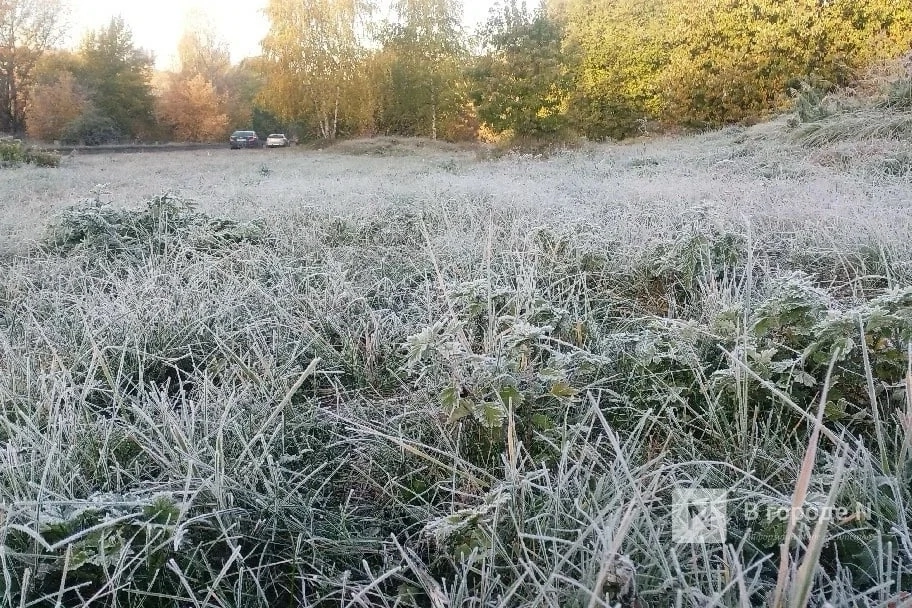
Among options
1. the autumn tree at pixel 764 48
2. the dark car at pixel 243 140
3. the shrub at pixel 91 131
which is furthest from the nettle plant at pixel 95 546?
the shrub at pixel 91 131

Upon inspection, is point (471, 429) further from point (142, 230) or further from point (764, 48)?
point (764, 48)

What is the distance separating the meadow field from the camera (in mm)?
1078

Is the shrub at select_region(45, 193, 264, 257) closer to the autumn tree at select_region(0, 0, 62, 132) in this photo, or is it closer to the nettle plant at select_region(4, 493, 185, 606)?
the nettle plant at select_region(4, 493, 185, 606)

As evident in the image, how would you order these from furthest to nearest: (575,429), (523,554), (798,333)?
1. (798,333)
2. (575,429)
3. (523,554)

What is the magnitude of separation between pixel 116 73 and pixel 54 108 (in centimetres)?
482

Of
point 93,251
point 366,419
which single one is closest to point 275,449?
point 366,419

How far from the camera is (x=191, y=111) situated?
94.0ft

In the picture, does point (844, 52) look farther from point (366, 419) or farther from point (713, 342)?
point (366, 419)

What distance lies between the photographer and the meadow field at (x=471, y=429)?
1.08 meters

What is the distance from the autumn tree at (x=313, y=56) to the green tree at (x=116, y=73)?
27.3ft

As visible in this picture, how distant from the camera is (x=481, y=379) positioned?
1.53 metres

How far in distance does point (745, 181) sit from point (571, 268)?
3.47 m

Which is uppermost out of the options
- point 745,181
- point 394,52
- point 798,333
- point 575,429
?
point 394,52

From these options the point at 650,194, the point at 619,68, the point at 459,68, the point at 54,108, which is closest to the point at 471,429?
the point at 650,194
